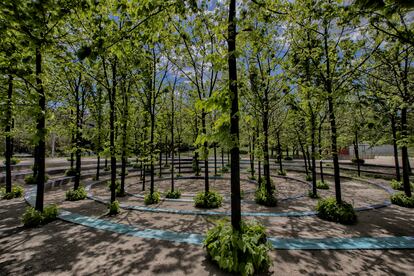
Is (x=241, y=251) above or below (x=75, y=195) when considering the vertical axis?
above

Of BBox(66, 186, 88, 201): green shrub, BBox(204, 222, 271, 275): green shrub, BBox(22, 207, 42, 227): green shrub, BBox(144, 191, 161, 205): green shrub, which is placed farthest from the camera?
BBox(66, 186, 88, 201): green shrub

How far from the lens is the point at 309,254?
5.09 m

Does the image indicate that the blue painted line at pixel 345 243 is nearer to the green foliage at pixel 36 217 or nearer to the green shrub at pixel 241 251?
the green shrub at pixel 241 251

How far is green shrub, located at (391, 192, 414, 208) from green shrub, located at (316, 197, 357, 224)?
171 inches

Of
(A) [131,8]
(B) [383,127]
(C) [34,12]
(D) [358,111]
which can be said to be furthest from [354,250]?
(D) [358,111]

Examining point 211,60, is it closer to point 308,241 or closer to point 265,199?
point 308,241

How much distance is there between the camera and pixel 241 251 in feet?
14.4

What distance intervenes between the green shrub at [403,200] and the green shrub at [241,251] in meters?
9.67

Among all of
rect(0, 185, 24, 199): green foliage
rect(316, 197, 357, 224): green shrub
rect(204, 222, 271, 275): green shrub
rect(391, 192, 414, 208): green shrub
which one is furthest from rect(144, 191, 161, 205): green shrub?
rect(391, 192, 414, 208): green shrub

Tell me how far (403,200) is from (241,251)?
10495 mm

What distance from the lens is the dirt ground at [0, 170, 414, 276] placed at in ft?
14.8

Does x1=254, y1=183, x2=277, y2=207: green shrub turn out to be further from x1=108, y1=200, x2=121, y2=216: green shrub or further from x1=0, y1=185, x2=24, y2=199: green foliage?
x1=0, y1=185, x2=24, y2=199: green foliage

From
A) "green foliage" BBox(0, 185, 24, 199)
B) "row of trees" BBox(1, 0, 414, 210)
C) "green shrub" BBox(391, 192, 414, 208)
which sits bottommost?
"green shrub" BBox(391, 192, 414, 208)

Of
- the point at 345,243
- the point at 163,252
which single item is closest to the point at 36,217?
the point at 163,252
